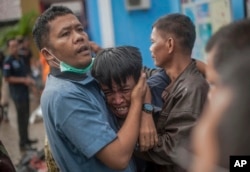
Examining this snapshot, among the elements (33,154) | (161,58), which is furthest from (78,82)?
(33,154)

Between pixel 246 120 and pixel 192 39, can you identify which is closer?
pixel 246 120

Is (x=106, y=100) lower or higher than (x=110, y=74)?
lower

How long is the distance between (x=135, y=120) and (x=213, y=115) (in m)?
0.81

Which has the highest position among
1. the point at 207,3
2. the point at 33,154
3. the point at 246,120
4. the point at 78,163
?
the point at 207,3

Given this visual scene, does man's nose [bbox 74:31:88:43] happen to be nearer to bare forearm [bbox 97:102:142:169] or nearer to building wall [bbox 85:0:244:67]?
bare forearm [bbox 97:102:142:169]

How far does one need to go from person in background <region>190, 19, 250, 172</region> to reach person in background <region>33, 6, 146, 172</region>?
709 mm

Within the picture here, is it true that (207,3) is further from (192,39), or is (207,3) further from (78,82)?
(78,82)

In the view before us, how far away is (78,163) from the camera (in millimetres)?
1735

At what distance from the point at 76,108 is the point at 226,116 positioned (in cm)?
87

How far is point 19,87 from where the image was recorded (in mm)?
6301

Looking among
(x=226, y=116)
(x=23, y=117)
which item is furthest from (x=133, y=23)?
(x=226, y=116)

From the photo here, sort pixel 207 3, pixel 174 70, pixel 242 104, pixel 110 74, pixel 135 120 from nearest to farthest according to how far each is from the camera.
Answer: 1. pixel 242 104
2. pixel 135 120
3. pixel 110 74
4. pixel 174 70
5. pixel 207 3

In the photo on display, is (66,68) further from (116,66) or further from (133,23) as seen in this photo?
(133,23)

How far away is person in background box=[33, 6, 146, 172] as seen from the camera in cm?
165
